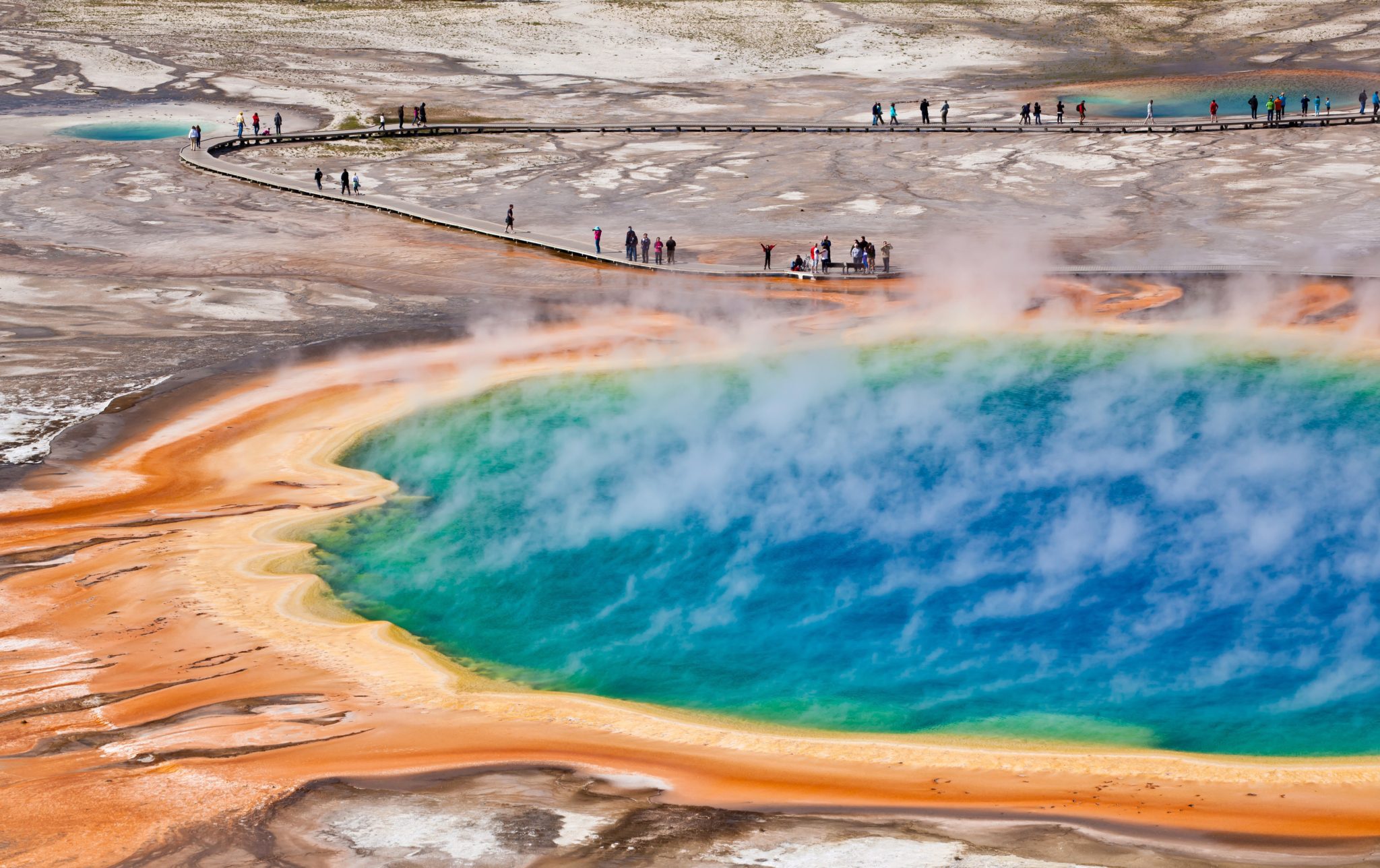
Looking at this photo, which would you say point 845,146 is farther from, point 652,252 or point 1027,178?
point 652,252

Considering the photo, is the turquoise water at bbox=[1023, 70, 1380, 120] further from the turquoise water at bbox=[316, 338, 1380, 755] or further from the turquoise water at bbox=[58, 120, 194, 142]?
the turquoise water at bbox=[58, 120, 194, 142]

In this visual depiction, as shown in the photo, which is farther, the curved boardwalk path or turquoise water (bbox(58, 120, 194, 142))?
turquoise water (bbox(58, 120, 194, 142))

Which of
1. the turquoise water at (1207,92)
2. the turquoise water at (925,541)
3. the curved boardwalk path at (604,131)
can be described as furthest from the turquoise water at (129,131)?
the turquoise water at (1207,92)

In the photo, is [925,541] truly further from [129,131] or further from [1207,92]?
[129,131]

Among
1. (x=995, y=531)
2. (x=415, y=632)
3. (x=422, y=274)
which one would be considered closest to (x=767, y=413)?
(x=995, y=531)

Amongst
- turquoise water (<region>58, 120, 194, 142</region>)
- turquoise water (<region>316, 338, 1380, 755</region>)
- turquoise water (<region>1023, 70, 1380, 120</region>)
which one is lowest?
turquoise water (<region>316, 338, 1380, 755</region>)

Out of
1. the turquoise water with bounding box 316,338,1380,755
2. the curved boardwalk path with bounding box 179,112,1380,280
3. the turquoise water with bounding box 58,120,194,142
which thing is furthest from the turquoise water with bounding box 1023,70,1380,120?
the turquoise water with bounding box 58,120,194,142
